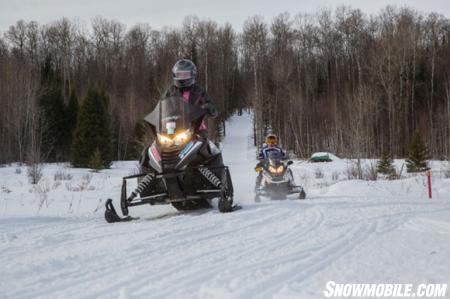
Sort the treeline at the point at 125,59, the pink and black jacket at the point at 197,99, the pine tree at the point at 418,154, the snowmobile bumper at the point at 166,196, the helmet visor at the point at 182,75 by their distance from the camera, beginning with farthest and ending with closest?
1. the treeline at the point at 125,59
2. the pine tree at the point at 418,154
3. the helmet visor at the point at 182,75
4. the pink and black jacket at the point at 197,99
5. the snowmobile bumper at the point at 166,196

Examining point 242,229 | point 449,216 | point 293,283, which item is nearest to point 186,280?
point 293,283

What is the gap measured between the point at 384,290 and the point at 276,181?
7.54 meters

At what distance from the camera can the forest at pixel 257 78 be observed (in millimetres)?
35188

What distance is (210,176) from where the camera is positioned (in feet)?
19.0

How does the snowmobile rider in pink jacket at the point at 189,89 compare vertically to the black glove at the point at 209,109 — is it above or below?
above

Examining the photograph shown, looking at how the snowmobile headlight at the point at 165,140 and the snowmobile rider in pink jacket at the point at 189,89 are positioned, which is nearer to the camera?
the snowmobile headlight at the point at 165,140

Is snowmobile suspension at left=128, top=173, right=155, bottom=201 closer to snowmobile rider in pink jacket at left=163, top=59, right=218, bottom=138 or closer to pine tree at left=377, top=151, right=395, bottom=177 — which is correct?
snowmobile rider in pink jacket at left=163, top=59, right=218, bottom=138

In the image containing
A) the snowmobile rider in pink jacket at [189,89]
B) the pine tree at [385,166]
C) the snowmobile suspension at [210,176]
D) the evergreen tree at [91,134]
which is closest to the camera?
the snowmobile suspension at [210,176]

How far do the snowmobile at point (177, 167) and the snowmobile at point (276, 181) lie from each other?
3891mm

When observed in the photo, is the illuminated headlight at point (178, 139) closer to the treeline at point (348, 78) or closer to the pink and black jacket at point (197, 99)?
the pink and black jacket at point (197, 99)


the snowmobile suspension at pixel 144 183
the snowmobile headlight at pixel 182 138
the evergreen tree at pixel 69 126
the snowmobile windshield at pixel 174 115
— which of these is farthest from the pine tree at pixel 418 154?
the evergreen tree at pixel 69 126

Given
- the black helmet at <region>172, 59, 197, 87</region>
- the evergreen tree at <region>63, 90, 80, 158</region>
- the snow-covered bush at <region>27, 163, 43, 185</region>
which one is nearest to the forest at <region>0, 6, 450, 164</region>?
the evergreen tree at <region>63, 90, 80, 158</region>

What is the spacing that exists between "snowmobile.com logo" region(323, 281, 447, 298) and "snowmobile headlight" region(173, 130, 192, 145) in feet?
11.5

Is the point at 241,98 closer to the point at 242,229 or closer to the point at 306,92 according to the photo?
the point at 306,92
